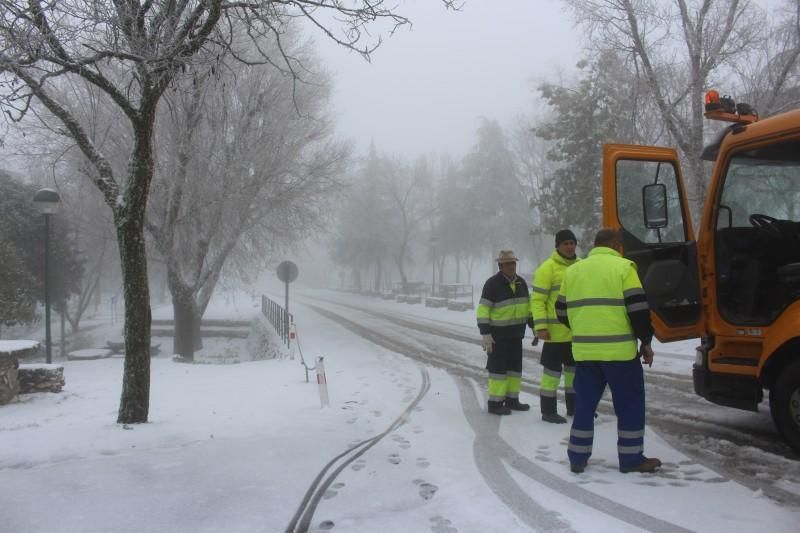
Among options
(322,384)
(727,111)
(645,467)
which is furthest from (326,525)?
(727,111)

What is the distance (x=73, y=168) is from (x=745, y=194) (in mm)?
14320

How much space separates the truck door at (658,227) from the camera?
5.61 metres

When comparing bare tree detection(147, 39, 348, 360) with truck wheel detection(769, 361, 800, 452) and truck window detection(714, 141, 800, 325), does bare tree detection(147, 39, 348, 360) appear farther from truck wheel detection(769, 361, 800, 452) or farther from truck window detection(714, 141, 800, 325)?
truck wheel detection(769, 361, 800, 452)

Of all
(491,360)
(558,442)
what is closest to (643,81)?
(491,360)

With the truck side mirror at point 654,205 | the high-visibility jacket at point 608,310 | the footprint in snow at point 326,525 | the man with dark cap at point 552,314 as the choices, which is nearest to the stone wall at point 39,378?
the footprint in snow at point 326,525

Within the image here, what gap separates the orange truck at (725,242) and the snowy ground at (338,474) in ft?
3.36

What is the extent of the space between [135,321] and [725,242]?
6.08 meters

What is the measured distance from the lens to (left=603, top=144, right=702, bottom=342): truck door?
18.4ft

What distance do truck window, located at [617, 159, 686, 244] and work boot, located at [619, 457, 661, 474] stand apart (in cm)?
240

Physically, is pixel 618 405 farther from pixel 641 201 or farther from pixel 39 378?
pixel 39 378

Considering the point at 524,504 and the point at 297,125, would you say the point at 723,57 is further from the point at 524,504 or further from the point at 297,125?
the point at 524,504

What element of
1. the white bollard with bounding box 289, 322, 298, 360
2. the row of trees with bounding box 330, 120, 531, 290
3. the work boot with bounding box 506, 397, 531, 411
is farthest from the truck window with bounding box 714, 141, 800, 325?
the row of trees with bounding box 330, 120, 531, 290

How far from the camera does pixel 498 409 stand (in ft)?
21.3

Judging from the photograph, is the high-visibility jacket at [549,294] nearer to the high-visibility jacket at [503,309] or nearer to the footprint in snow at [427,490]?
the high-visibility jacket at [503,309]
